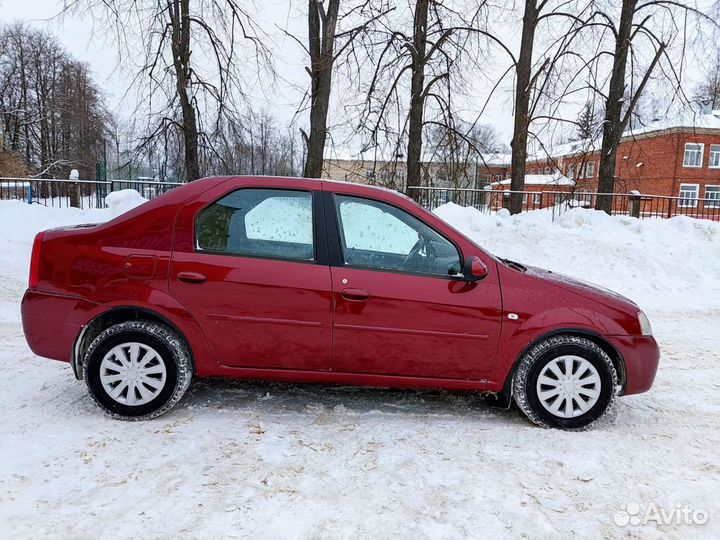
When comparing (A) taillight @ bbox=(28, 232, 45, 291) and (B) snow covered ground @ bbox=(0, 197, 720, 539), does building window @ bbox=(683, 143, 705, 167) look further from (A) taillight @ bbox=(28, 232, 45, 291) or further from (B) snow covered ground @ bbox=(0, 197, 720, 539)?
(A) taillight @ bbox=(28, 232, 45, 291)

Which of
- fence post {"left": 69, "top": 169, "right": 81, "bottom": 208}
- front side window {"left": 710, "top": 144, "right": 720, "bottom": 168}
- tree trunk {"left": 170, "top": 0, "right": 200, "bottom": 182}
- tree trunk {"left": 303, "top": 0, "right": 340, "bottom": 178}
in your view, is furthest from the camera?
front side window {"left": 710, "top": 144, "right": 720, "bottom": 168}

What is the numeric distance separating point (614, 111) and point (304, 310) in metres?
13.7

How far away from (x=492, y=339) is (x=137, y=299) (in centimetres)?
245

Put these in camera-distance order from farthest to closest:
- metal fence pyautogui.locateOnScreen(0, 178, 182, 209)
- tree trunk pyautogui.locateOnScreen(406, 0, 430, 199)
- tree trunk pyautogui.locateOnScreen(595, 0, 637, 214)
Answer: tree trunk pyautogui.locateOnScreen(595, 0, 637, 214) → tree trunk pyautogui.locateOnScreen(406, 0, 430, 199) → metal fence pyautogui.locateOnScreen(0, 178, 182, 209)

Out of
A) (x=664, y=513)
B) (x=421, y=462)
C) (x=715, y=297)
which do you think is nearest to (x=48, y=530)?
(x=421, y=462)

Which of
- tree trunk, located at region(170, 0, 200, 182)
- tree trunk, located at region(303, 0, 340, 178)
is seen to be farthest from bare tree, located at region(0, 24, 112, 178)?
tree trunk, located at region(303, 0, 340, 178)

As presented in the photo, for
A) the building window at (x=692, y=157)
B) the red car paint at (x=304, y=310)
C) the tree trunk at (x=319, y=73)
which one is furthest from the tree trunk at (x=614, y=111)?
the building window at (x=692, y=157)

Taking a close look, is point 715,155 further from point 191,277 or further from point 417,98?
point 191,277

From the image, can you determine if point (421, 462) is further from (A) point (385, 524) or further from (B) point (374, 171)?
(B) point (374, 171)

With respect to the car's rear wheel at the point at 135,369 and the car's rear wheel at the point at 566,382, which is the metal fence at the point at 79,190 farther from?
the car's rear wheel at the point at 566,382

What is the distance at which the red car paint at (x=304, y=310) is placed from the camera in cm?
333

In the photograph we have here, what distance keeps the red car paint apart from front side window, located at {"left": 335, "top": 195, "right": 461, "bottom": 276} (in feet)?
0.29

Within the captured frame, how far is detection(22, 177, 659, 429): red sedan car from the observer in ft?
10.9

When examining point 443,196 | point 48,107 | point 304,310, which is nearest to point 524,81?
point 443,196
